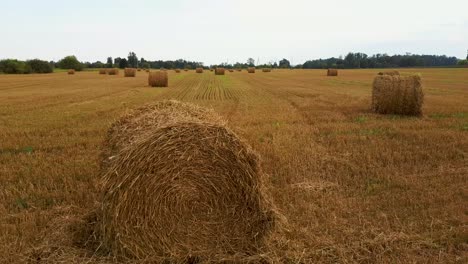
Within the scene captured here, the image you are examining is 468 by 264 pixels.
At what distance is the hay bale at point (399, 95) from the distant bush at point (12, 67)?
7551cm

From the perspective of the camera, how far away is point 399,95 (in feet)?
48.6

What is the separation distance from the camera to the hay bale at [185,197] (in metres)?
4.65

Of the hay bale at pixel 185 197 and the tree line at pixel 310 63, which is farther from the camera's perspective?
the tree line at pixel 310 63

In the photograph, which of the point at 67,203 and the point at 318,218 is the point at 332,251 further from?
the point at 67,203

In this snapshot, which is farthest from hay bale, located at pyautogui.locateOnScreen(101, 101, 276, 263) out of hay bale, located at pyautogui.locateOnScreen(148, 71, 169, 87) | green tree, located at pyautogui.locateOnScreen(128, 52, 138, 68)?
green tree, located at pyautogui.locateOnScreen(128, 52, 138, 68)

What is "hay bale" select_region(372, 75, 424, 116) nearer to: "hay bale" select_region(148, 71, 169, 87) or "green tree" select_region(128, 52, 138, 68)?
"hay bale" select_region(148, 71, 169, 87)

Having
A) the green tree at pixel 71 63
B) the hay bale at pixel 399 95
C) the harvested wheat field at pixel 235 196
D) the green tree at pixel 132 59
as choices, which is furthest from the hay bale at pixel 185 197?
the green tree at pixel 132 59

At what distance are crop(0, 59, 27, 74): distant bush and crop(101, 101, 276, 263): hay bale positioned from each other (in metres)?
81.7

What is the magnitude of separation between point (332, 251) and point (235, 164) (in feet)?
4.59

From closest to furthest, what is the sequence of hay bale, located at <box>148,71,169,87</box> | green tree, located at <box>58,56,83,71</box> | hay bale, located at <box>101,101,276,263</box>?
hay bale, located at <box>101,101,276,263</box> < hay bale, located at <box>148,71,169,87</box> < green tree, located at <box>58,56,83,71</box>

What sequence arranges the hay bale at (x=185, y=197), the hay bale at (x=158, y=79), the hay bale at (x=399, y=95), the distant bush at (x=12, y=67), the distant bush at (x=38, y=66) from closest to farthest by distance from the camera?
the hay bale at (x=185, y=197)
the hay bale at (x=399, y=95)
the hay bale at (x=158, y=79)
the distant bush at (x=12, y=67)
the distant bush at (x=38, y=66)

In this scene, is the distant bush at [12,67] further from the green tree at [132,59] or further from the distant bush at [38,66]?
the green tree at [132,59]

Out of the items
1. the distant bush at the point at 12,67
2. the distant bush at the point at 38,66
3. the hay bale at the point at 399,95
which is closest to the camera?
the hay bale at the point at 399,95

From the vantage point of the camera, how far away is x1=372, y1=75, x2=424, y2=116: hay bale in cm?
1464
